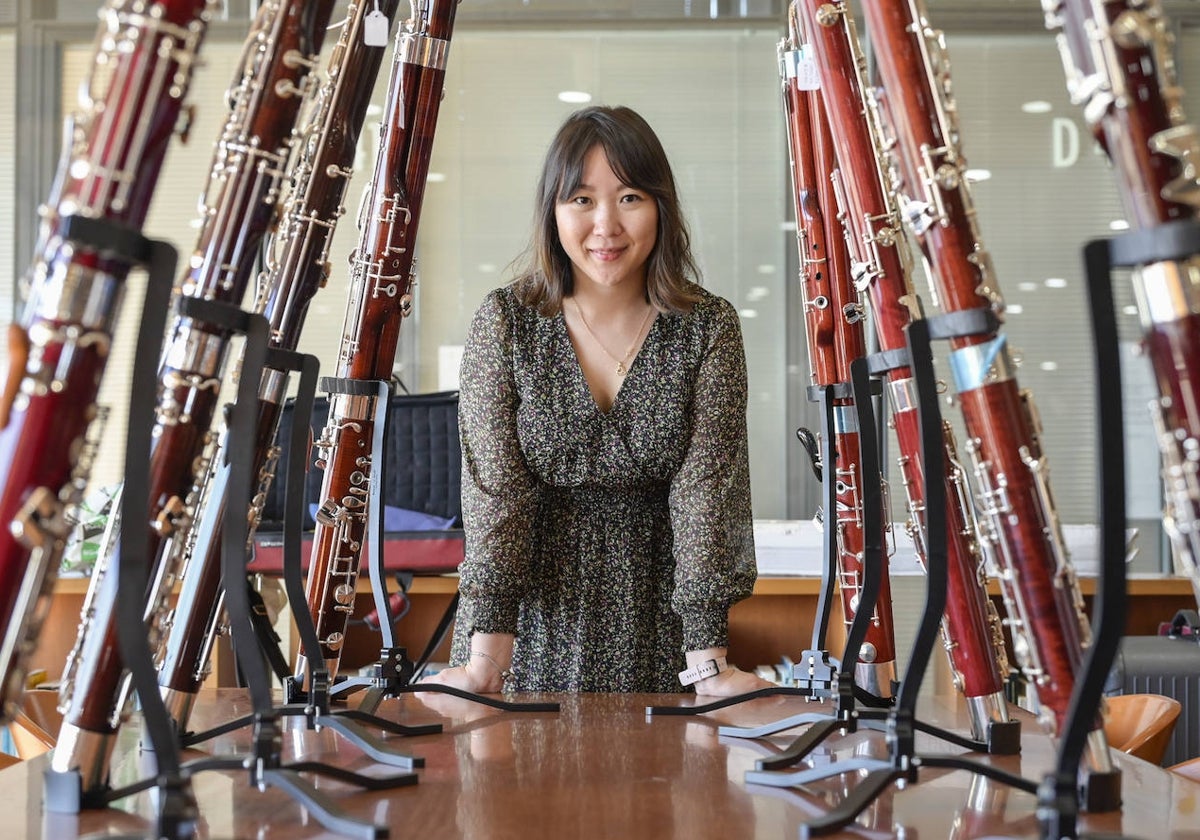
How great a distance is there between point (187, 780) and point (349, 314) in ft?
2.10

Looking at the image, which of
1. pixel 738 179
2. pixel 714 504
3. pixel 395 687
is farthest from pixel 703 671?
pixel 738 179

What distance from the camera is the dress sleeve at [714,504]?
1.56 meters

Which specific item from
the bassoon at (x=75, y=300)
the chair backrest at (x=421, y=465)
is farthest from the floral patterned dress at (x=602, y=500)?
the chair backrest at (x=421, y=465)

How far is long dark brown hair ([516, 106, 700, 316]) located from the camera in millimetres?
1652

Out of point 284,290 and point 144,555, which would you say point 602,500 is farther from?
point 144,555

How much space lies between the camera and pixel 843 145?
0.99 meters

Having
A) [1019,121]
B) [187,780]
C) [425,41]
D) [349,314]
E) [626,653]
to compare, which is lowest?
[187,780]

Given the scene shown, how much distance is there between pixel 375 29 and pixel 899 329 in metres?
0.51

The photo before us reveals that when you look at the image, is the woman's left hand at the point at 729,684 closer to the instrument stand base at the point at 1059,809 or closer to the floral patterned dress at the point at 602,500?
the floral patterned dress at the point at 602,500

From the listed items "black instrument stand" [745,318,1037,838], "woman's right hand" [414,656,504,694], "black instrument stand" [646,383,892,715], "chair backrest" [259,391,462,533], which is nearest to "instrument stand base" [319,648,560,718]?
"black instrument stand" [646,383,892,715]

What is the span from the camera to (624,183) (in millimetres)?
1647

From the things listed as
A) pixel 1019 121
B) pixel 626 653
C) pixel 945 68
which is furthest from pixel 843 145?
pixel 1019 121

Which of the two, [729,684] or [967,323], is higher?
[967,323]

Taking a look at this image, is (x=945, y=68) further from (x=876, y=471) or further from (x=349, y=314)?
(x=349, y=314)
